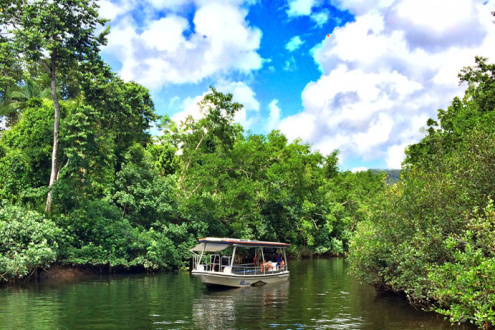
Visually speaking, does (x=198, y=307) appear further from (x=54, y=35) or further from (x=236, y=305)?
(x=54, y=35)

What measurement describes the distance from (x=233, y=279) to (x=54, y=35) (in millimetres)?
22069

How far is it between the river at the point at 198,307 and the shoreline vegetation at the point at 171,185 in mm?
1461

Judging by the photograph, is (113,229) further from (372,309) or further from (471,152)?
(471,152)

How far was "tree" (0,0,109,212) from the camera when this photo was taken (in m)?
31.6

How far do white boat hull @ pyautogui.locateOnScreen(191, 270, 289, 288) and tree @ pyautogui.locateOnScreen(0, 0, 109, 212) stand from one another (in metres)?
14.0

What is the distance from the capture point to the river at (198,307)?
1631 centimetres

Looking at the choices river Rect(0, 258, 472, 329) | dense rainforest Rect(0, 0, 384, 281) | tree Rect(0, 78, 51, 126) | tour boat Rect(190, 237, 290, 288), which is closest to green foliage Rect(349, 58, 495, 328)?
river Rect(0, 258, 472, 329)

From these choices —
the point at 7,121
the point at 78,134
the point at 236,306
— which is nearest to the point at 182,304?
the point at 236,306

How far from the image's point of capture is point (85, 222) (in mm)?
33406

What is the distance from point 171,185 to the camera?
136 feet

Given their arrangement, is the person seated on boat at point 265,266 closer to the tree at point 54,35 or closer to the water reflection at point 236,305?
the water reflection at point 236,305

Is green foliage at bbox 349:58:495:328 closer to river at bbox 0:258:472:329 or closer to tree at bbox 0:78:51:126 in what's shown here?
river at bbox 0:258:472:329

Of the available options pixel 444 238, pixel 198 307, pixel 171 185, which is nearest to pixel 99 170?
pixel 171 185

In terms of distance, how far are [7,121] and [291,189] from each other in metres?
31.8
